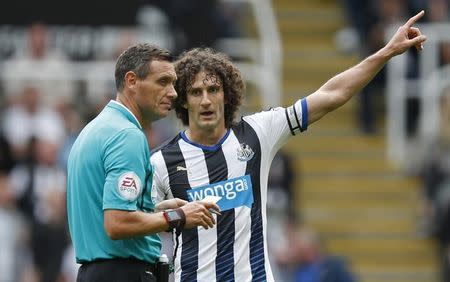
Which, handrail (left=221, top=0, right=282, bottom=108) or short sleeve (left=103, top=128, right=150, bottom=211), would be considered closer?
short sleeve (left=103, top=128, right=150, bottom=211)

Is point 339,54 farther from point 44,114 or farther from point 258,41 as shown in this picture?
point 44,114

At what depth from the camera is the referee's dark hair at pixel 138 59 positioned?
28.5ft

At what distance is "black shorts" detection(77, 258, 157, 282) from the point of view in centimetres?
856

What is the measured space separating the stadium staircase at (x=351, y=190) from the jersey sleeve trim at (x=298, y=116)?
8.10 meters

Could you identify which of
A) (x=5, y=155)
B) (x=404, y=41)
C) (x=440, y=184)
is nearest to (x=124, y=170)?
(x=404, y=41)

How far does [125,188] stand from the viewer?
827 cm

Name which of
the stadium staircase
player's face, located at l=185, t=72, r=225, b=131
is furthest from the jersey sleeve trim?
the stadium staircase

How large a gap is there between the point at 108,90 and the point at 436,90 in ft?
12.9

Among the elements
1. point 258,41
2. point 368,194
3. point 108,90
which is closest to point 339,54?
point 258,41

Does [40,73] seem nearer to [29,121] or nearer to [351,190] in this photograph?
[29,121]

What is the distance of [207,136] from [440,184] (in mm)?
7929

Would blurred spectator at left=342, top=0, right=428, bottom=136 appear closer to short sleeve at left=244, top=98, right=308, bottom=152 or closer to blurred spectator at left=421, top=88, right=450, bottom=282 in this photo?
blurred spectator at left=421, top=88, right=450, bottom=282

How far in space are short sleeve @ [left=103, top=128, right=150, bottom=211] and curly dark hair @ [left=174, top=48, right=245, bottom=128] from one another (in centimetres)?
116

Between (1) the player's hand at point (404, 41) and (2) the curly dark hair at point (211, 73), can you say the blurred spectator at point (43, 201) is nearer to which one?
(2) the curly dark hair at point (211, 73)
